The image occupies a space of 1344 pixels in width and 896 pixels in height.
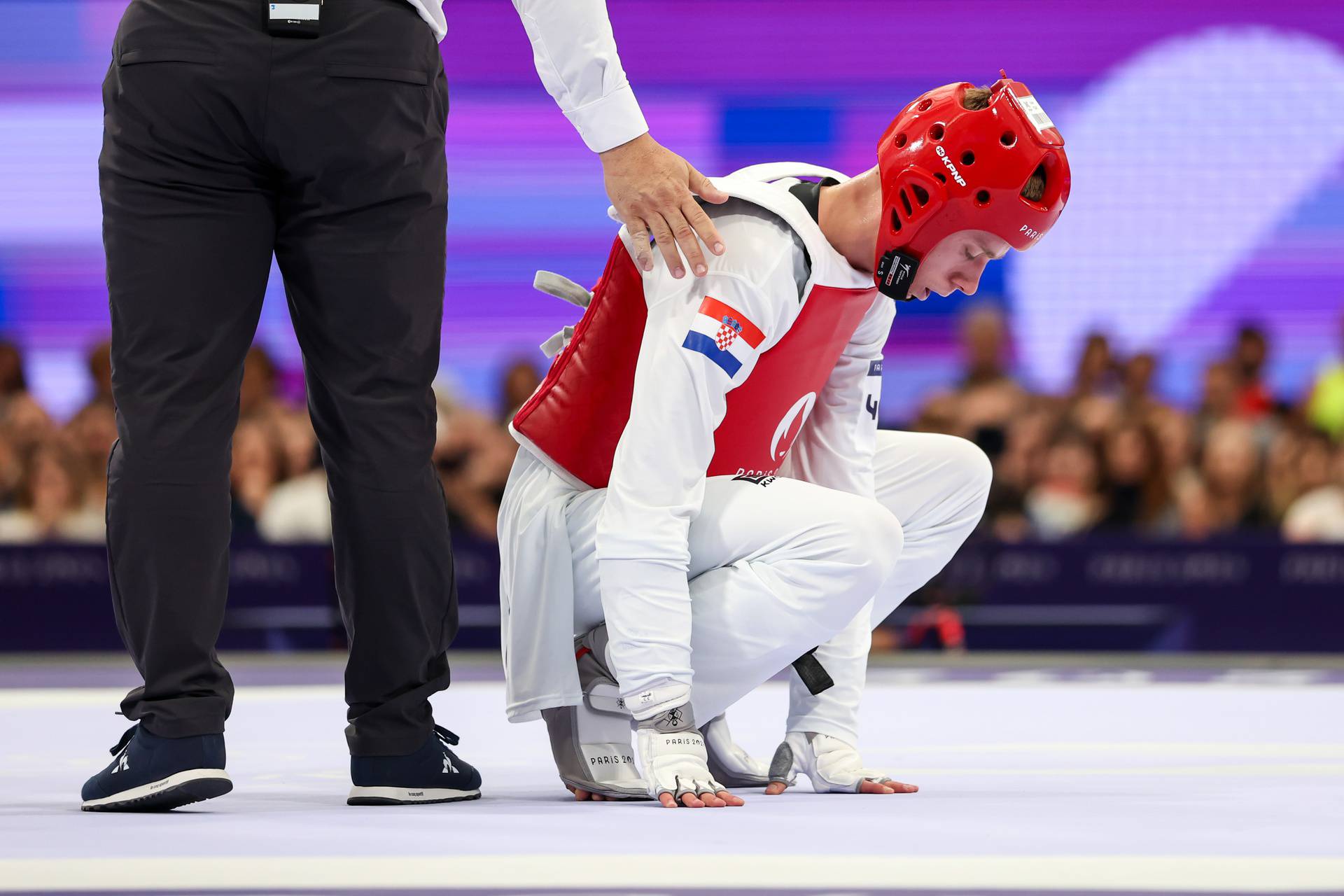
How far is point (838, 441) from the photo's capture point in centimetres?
321

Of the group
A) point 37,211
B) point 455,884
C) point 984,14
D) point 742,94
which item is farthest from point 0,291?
point 455,884

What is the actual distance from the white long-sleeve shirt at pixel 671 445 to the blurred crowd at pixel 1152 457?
4.30 metres

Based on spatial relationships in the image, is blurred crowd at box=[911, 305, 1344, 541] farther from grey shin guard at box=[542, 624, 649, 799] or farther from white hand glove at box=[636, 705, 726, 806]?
white hand glove at box=[636, 705, 726, 806]

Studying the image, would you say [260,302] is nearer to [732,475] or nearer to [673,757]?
[732,475]

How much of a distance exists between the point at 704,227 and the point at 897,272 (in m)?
0.34

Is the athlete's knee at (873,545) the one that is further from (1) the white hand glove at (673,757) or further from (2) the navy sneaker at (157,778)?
(2) the navy sneaker at (157,778)

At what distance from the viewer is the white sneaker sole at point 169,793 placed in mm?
2578

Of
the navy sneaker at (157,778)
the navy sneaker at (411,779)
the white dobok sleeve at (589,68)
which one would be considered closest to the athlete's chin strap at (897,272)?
the white dobok sleeve at (589,68)

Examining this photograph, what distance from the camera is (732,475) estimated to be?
→ 3.00 m

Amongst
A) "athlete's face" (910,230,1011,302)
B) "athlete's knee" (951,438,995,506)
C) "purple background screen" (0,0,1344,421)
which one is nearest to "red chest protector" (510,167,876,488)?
"athlete's face" (910,230,1011,302)

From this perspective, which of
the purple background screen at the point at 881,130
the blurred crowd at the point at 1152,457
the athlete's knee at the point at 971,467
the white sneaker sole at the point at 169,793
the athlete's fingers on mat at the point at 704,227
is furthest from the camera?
the purple background screen at the point at 881,130

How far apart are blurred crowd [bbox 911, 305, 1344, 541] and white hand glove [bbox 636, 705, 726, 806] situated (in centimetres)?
439

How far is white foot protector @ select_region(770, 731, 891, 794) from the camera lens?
292 cm

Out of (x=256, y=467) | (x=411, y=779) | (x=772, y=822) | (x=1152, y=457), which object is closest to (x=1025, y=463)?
(x=1152, y=457)
